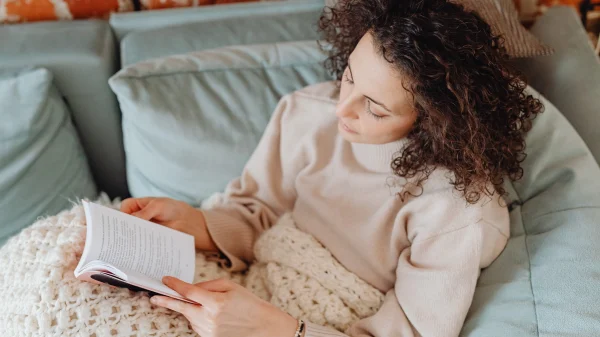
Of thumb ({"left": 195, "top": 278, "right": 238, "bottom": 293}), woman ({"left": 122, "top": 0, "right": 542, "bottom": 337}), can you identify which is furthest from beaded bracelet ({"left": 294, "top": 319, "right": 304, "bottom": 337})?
thumb ({"left": 195, "top": 278, "right": 238, "bottom": 293})

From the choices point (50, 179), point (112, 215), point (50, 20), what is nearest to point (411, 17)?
point (112, 215)

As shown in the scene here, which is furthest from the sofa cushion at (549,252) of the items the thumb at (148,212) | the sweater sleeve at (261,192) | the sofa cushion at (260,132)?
the thumb at (148,212)

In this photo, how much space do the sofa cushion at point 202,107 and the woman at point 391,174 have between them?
0.06 meters

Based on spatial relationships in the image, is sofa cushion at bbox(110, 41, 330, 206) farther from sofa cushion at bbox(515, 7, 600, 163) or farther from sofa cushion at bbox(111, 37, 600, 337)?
sofa cushion at bbox(515, 7, 600, 163)

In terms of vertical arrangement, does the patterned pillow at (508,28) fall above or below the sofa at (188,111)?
above

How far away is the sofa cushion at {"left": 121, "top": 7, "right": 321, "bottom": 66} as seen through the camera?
1.29 m

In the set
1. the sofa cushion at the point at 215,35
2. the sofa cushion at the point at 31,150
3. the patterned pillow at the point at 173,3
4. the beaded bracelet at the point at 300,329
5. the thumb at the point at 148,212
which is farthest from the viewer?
the patterned pillow at the point at 173,3

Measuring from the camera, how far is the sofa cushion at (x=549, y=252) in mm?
856

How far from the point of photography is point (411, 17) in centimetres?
83

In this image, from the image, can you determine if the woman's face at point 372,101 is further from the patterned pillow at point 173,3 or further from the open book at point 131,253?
the patterned pillow at point 173,3

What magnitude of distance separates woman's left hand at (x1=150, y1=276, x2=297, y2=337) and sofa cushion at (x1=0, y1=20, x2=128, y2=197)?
622mm

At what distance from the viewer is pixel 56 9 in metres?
1.36

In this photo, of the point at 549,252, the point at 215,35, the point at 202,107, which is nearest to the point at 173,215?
the point at 202,107

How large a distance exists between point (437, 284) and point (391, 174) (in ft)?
0.81
